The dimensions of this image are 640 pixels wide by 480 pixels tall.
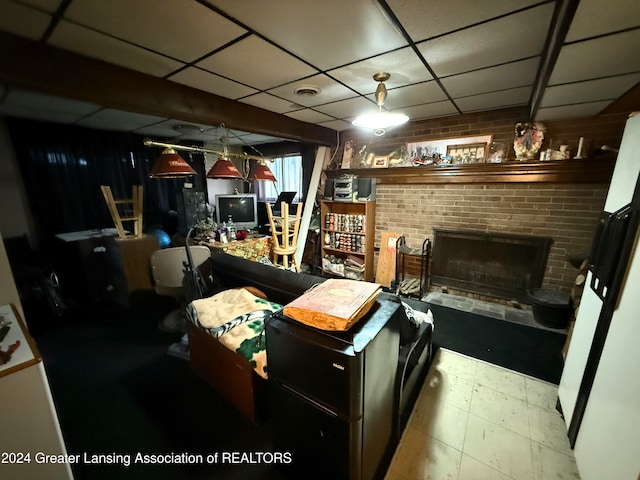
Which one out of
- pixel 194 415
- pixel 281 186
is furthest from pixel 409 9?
pixel 281 186

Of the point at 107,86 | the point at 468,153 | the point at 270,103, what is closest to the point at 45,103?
the point at 107,86

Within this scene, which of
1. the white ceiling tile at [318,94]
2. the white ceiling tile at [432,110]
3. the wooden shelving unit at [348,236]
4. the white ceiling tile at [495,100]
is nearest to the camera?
the white ceiling tile at [318,94]

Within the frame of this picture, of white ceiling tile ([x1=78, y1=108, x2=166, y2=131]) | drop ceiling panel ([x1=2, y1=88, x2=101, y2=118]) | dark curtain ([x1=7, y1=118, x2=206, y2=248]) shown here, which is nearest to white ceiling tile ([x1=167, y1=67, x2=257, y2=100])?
drop ceiling panel ([x1=2, y1=88, x2=101, y2=118])

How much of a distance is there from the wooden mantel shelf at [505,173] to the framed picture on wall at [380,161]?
8 centimetres

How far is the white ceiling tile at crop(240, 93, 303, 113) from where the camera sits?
231 centimetres

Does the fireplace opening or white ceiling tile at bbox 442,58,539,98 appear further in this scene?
the fireplace opening

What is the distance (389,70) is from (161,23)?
140 centimetres

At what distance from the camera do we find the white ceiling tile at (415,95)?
2.08 meters

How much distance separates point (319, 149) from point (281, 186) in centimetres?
177

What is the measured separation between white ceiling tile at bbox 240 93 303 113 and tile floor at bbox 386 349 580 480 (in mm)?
2799

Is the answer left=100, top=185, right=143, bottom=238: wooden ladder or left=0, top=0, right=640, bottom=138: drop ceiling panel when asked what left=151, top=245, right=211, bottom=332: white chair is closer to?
left=100, top=185, right=143, bottom=238: wooden ladder

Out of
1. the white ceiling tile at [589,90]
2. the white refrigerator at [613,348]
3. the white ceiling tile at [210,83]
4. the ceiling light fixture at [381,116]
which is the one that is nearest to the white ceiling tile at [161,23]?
the white ceiling tile at [210,83]

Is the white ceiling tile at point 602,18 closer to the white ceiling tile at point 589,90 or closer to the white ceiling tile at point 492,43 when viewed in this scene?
the white ceiling tile at point 492,43

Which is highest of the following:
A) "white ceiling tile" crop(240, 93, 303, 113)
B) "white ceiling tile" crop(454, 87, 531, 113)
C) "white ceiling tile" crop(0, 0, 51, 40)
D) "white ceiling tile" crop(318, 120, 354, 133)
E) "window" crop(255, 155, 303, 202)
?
"white ceiling tile" crop(318, 120, 354, 133)
